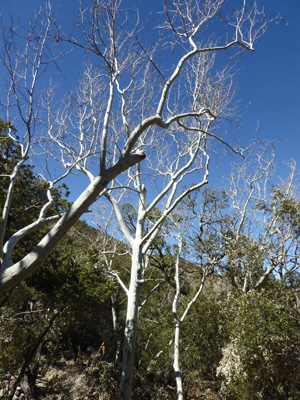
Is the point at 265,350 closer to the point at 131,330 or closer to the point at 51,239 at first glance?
the point at 131,330

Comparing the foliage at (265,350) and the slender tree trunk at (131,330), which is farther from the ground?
the foliage at (265,350)

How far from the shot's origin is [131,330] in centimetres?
657

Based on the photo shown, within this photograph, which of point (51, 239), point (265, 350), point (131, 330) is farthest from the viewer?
point (265, 350)

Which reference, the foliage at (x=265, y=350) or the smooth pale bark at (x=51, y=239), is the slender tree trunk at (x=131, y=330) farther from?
the smooth pale bark at (x=51, y=239)

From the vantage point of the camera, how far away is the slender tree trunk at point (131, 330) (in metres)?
6.02

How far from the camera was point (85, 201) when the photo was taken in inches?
116

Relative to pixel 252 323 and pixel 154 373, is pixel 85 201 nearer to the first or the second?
pixel 252 323

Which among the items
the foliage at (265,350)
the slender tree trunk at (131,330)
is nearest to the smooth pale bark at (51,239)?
the slender tree trunk at (131,330)

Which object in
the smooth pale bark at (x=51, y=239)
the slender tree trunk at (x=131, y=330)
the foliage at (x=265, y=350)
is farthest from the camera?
the foliage at (x=265, y=350)

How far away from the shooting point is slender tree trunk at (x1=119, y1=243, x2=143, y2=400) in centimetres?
602

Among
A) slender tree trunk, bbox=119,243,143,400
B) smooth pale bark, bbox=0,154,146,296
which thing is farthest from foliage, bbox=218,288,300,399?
smooth pale bark, bbox=0,154,146,296

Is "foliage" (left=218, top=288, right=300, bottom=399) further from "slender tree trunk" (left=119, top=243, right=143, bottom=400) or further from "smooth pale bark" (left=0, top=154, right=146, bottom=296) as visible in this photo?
"smooth pale bark" (left=0, top=154, right=146, bottom=296)

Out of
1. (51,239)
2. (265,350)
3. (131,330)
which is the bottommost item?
(51,239)

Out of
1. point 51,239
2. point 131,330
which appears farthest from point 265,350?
point 51,239
